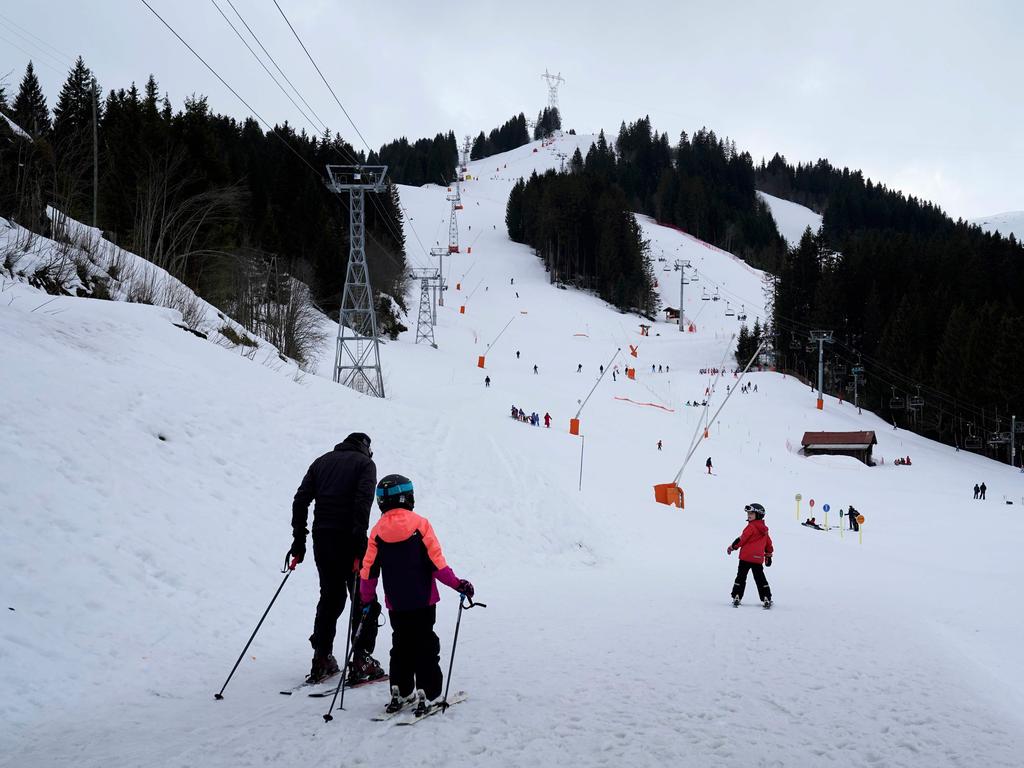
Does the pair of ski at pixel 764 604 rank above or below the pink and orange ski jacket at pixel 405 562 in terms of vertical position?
below

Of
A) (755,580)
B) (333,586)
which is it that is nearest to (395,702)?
(333,586)

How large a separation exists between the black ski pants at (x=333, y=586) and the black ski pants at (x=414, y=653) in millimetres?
829

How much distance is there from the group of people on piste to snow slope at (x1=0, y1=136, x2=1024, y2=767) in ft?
1.32

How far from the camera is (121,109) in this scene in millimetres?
42125

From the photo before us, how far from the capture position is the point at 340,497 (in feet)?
19.6

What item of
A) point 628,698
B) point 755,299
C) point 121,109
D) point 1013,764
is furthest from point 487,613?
point 755,299

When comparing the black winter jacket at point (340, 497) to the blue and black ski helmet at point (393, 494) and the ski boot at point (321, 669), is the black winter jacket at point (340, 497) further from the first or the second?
the ski boot at point (321, 669)

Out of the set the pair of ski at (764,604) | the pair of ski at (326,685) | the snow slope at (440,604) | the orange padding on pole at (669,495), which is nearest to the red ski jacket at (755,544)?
the pair of ski at (764,604)

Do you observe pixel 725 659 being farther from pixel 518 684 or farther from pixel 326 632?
pixel 326 632

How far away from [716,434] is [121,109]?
41000 mm

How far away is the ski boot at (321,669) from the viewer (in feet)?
18.8

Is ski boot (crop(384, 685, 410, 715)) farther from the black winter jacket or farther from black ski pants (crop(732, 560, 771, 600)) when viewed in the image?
black ski pants (crop(732, 560, 771, 600))

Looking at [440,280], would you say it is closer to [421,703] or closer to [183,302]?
[183,302]

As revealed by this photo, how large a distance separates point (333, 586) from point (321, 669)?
66 cm
